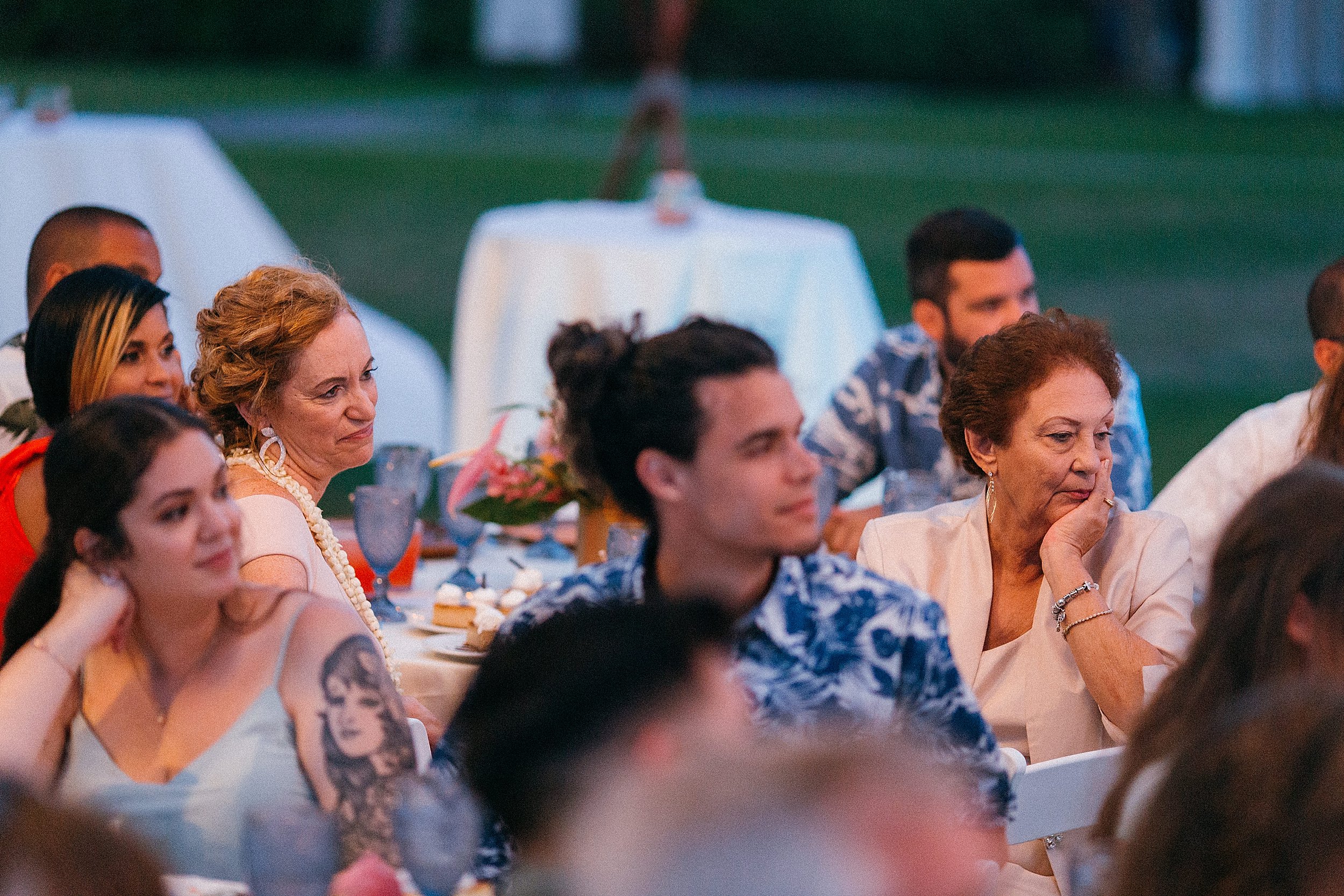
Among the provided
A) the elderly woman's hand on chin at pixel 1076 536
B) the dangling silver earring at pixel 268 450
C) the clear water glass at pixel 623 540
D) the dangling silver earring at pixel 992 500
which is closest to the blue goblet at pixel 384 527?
the dangling silver earring at pixel 268 450

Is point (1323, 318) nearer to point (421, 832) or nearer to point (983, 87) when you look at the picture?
point (421, 832)

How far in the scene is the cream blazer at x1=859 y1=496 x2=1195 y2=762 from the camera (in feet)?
8.57

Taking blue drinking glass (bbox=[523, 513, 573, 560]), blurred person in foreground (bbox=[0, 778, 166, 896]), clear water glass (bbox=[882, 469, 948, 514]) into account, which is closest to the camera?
blurred person in foreground (bbox=[0, 778, 166, 896])

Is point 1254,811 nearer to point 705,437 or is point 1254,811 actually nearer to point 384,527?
point 705,437

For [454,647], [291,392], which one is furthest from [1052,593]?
[291,392]

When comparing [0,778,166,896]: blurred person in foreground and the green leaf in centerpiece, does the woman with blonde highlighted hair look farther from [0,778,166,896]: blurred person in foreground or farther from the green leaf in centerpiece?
[0,778,166,896]: blurred person in foreground

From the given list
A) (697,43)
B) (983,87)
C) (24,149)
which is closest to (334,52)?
(697,43)

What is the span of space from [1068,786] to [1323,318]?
1.56 m

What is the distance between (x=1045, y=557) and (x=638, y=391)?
0.86 meters

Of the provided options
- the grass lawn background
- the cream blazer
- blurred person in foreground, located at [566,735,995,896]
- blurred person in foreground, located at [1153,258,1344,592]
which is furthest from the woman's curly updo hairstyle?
the grass lawn background

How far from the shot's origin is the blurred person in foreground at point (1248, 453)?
338cm

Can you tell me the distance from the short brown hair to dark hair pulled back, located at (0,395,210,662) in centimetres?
130

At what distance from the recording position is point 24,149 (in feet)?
20.3

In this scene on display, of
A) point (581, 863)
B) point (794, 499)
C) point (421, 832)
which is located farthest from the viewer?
point (794, 499)
